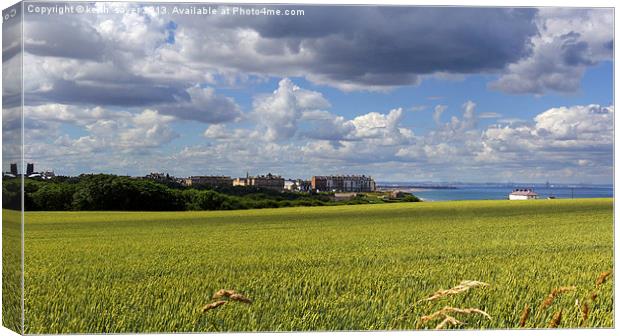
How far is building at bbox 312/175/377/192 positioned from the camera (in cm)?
998

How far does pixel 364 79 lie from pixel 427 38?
2.68ft

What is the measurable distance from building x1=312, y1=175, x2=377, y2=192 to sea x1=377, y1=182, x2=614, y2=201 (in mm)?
162

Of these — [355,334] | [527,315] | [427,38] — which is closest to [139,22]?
[427,38]

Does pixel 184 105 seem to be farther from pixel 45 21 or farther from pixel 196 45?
pixel 45 21

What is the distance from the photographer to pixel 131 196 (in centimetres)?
975

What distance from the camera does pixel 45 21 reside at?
9273mm

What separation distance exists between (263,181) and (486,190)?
2496 mm

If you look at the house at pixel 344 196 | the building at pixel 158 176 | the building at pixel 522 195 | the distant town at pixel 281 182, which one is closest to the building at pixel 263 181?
the distant town at pixel 281 182

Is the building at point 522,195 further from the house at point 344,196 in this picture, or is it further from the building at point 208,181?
the building at point 208,181

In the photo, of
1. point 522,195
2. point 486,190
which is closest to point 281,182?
point 486,190

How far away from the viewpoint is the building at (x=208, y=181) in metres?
9.77

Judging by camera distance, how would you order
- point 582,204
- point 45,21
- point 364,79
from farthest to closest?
1. point 582,204
2. point 364,79
3. point 45,21

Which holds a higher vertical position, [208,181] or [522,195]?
[208,181]

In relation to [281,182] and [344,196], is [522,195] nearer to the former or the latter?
[344,196]
